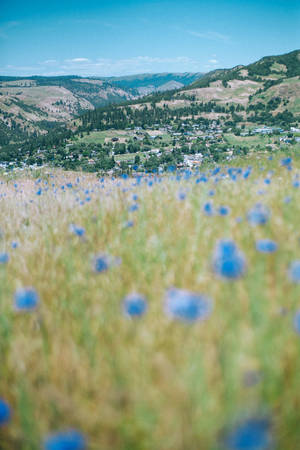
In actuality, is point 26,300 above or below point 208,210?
below

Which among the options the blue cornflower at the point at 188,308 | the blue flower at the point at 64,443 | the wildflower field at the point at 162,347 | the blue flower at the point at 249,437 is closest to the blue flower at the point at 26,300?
the wildflower field at the point at 162,347

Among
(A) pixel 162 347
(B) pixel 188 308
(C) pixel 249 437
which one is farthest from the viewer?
(A) pixel 162 347

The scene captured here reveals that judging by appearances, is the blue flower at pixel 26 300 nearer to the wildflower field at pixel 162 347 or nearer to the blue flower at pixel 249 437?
the wildflower field at pixel 162 347

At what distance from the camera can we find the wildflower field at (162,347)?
1243 millimetres

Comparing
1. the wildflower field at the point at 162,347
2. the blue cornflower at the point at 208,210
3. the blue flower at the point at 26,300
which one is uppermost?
the blue cornflower at the point at 208,210

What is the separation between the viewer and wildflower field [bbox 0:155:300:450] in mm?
1243

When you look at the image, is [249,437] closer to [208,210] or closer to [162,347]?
[162,347]

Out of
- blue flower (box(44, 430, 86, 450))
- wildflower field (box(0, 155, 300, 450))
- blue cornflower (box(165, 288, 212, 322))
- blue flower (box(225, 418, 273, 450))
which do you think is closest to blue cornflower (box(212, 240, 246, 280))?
wildflower field (box(0, 155, 300, 450))

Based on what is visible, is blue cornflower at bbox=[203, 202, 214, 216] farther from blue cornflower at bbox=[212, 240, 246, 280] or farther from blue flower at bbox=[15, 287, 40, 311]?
blue flower at bbox=[15, 287, 40, 311]

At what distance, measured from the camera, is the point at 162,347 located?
1.66 m

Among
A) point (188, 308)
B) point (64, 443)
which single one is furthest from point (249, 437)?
point (64, 443)

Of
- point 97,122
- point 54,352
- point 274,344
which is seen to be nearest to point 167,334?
point 274,344

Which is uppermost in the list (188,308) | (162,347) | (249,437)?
(188,308)

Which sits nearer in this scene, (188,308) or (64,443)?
(64,443)
